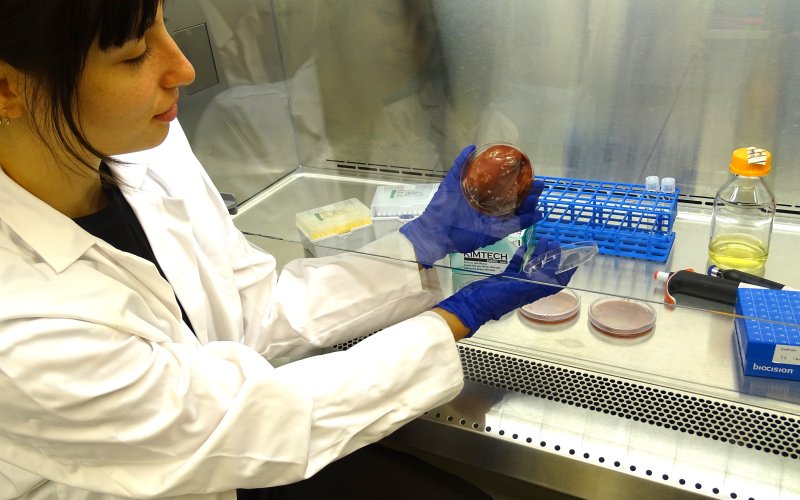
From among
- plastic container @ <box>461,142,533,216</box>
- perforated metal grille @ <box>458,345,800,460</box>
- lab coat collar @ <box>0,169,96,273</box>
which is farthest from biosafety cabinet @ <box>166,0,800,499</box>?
lab coat collar @ <box>0,169,96,273</box>

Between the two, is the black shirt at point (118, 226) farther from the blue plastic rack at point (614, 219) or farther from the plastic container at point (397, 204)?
the blue plastic rack at point (614, 219)

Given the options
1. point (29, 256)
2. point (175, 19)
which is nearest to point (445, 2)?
point (175, 19)

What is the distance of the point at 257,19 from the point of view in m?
1.65

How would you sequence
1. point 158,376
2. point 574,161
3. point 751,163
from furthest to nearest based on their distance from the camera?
point 574,161 < point 751,163 < point 158,376

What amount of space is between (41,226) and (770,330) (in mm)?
979

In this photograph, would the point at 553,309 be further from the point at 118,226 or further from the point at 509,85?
the point at 118,226

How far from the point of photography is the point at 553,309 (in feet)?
3.74

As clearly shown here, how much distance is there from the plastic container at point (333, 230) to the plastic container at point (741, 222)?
22.4 inches

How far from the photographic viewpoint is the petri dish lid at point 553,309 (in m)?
1.07

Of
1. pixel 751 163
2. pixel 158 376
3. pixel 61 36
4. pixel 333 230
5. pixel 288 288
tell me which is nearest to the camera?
pixel 61 36

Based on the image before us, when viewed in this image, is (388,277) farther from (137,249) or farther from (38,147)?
(38,147)

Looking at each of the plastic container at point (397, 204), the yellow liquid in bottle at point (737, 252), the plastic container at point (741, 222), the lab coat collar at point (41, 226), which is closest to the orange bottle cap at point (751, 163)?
the plastic container at point (741, 222)

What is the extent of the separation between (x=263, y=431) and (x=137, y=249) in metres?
0.38

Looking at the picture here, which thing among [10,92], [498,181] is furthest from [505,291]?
[10,92]
